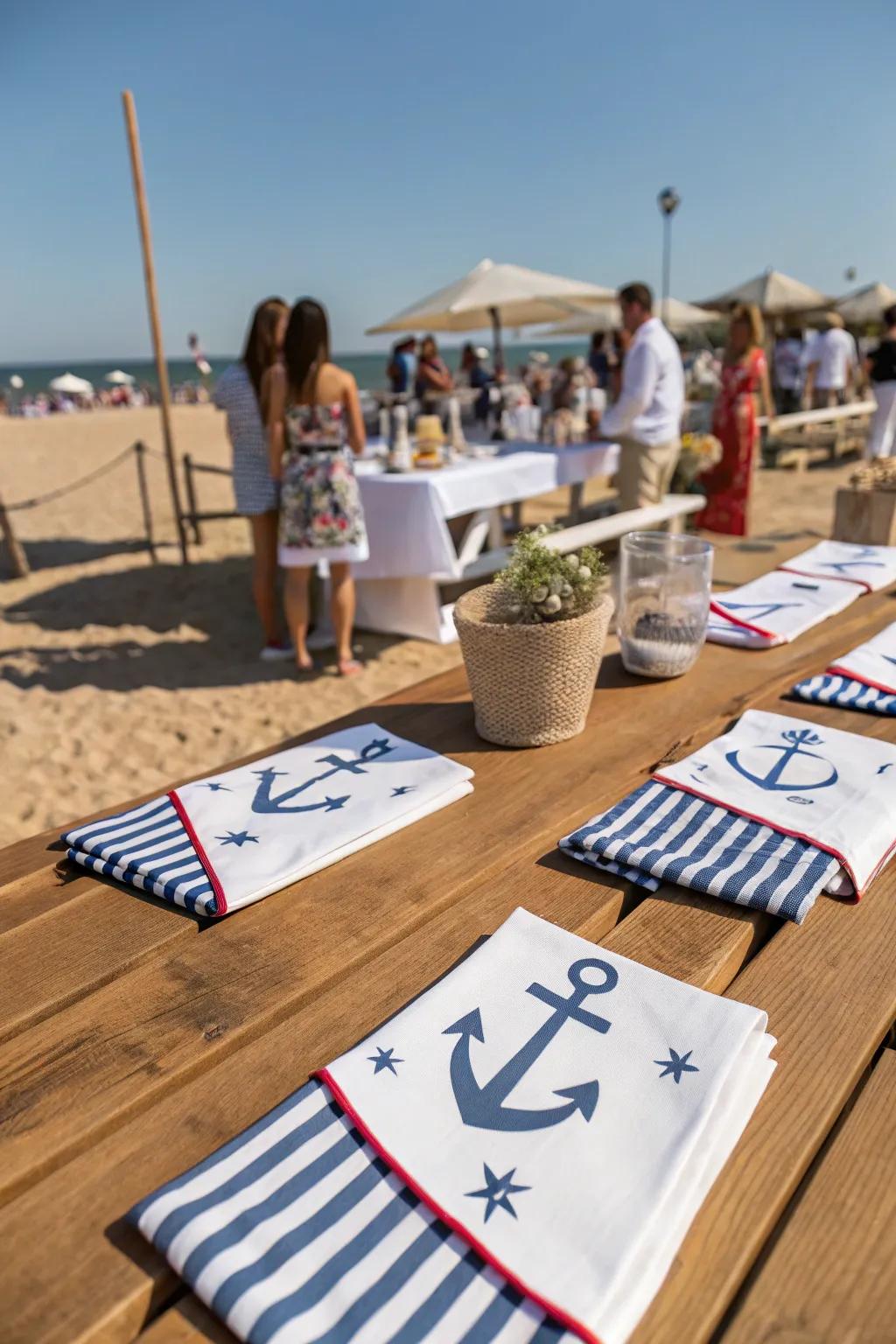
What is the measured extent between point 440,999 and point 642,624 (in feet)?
4.28

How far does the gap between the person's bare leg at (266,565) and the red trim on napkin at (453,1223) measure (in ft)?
13.0

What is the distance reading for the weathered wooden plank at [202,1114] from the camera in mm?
746

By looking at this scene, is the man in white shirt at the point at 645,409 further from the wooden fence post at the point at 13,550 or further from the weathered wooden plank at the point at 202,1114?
the wooden fence post at the point at 13,550

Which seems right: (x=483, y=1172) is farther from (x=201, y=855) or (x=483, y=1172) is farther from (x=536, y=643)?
(x=536, y=643)

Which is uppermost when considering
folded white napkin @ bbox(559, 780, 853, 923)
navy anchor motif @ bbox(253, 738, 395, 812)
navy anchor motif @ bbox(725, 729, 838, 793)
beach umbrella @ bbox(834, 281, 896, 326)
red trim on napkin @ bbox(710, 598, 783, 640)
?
beach umbrella @ bbox(834, 281, 896, 326)

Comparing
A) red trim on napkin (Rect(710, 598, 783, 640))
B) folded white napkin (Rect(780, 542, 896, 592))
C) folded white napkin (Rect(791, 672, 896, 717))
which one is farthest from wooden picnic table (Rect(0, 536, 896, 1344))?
folded white napkin (Rect(780, 542, 896, 592))

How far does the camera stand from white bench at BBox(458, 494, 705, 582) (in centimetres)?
445

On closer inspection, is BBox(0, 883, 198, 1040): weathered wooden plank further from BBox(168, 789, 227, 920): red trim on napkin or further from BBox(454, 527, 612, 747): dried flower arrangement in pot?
BBox(454, 527, 612, 747): dried flower arrangement in pot

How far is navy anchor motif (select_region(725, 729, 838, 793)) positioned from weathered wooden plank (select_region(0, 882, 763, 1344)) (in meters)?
0.36

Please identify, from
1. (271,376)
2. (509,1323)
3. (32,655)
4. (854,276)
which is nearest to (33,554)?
(32,655)

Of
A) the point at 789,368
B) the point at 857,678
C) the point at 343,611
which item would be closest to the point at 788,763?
the point at 857,678

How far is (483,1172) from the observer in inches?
32.3

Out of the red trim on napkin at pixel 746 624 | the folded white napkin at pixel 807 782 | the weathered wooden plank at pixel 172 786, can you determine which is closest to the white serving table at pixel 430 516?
the red trim on napkin at pixel 746 624

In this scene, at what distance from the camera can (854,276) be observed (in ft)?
118
